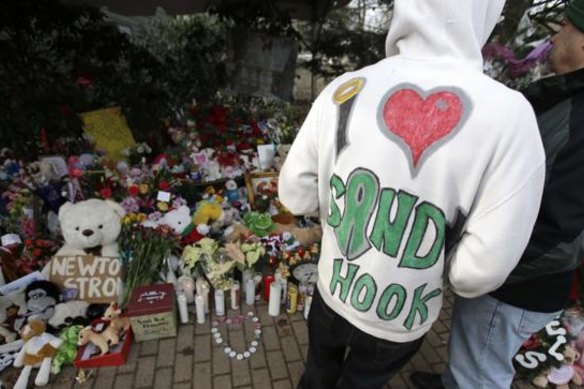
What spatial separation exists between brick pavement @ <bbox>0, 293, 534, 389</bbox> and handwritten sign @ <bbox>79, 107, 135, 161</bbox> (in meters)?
2.30

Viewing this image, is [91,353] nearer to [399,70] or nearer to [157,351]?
[157,351]

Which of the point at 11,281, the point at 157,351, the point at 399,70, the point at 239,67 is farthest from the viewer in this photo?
the point at 239,67

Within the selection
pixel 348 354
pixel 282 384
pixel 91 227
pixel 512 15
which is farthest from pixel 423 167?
pixel 512 15

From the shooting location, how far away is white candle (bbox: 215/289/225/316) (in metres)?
2.76

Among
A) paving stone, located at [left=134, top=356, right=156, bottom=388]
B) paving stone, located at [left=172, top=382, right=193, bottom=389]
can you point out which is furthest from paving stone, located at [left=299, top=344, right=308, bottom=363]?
paving stone, located at [left=134, top=356, right=156, bottom=388]

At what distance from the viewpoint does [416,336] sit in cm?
127

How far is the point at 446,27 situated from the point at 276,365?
2273 millimetres

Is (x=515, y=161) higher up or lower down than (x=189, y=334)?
higher up

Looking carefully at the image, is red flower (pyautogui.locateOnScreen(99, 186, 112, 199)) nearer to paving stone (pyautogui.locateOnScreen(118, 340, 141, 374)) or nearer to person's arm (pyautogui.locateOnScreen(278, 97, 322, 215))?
paving stone (pyautogui.locateOnScreen(118, 340, 141, 374))

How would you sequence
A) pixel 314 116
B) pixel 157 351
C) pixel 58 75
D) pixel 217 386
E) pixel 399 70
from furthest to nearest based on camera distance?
pixel 58 75 < pixel 157 351 < pixel 217 386 < pixel 314 116 < pixel 399 70

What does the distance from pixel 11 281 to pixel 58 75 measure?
177 cm

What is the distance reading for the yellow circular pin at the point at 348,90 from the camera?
1.09 meters

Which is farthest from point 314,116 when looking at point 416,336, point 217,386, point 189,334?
point 189,334

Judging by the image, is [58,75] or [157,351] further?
[58,75]
